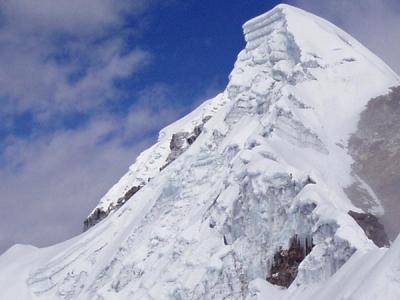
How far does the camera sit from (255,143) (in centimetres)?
6178

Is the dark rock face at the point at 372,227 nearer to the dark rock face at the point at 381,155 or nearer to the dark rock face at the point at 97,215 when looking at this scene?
the dark rock face at the point at 381,155

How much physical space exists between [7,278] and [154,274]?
33040 mm

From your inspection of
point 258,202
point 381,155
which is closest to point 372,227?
point 258,202

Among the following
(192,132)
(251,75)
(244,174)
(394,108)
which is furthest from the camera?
(192,132)

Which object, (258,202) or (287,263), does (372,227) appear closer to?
(287,263)

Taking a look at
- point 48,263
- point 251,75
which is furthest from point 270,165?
point 48,263

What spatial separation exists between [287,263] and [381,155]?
1845cm

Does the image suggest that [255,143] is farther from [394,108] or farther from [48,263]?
[48,263]

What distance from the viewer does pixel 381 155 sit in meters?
62.7

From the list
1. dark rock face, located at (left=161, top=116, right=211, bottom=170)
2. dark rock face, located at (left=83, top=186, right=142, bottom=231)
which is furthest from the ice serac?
dark rock face, located at (left=83, top=186, right=142, bottom=231)

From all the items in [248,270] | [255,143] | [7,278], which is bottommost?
[248,270]

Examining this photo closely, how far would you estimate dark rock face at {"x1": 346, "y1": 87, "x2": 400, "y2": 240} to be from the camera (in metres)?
57.2

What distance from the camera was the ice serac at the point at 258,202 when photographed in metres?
48.1

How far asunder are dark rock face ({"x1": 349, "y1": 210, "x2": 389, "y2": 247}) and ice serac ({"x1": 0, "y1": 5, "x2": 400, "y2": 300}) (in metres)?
1.33
